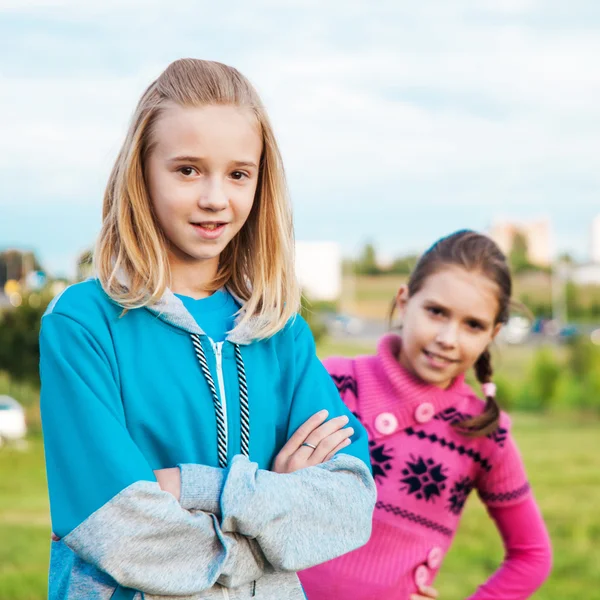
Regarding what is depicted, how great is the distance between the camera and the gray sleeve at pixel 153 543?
183 centimetres

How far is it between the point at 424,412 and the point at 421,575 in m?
0.50

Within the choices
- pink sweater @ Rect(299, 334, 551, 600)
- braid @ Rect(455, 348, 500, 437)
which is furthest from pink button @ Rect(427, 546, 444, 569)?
braid @ Rect(455, 348, 500, 437)

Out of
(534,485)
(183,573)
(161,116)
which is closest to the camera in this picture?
(183,573)

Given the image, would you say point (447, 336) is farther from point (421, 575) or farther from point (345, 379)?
point (421, 575)

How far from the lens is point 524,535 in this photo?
9.95ft

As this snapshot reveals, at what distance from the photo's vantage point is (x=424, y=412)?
9.61 feet

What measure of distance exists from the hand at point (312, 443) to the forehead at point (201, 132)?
63 cm

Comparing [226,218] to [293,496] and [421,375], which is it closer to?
[293,496]

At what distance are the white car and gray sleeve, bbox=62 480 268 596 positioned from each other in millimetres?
10770

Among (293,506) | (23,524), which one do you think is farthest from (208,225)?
(23,524)

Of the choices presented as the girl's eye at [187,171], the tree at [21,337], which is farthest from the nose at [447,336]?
the tree at [21,337]

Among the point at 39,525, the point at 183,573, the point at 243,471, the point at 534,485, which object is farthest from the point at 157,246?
the point at 534,485

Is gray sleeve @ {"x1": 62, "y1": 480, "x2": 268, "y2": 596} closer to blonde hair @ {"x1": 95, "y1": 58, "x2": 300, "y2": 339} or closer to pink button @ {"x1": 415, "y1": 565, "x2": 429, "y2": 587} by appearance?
blonde hair @ {"x1": 95, "y1": 58, "x2": 300, "y2": 339}

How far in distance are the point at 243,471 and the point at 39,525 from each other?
7030mm
